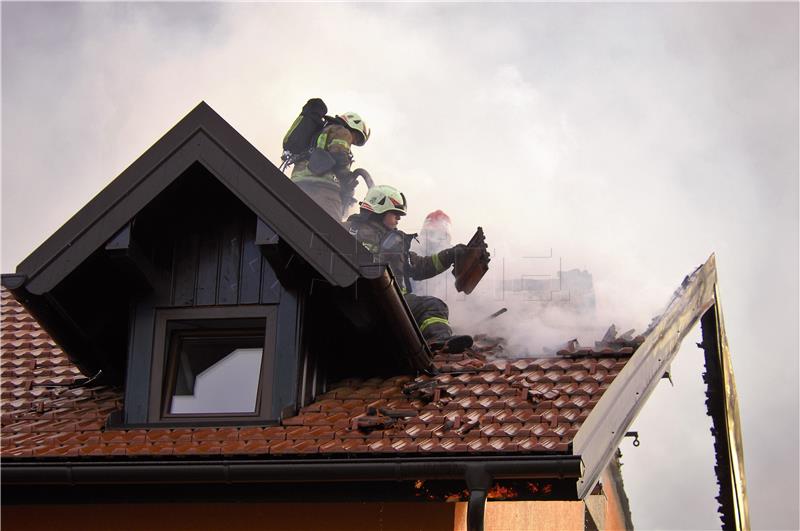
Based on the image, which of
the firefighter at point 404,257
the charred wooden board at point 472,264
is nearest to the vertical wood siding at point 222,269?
the firefighter at point 404,257

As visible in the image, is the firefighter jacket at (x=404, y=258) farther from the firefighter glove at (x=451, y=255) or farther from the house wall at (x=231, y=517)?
the house wall at (x=231, y=517)

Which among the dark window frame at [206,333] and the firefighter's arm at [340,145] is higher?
the firefighter's arm at [340,145]

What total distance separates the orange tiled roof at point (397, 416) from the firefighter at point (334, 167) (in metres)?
3.88

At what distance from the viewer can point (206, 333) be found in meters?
7.67

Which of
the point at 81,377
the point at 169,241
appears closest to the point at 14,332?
the point at 81,377

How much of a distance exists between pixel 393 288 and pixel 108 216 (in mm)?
1780

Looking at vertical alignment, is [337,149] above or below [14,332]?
above

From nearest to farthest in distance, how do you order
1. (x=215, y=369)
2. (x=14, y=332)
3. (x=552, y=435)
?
(x=552, y=435)
(x=215, y=369)
(x=14, y=332)

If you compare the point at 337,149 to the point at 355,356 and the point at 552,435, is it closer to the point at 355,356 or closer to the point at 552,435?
the point at 355,356

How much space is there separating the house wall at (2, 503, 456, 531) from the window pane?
2.09 ft

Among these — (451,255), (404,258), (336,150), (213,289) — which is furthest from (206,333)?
(336,150)

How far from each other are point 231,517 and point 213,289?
4.74 ft

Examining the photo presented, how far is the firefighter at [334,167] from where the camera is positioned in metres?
11.7

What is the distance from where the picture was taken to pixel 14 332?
9.50m
